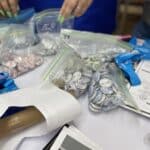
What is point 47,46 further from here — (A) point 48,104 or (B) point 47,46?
(A) point 48,104

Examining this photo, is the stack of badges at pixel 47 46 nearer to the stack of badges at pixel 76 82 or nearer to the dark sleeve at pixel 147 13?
the stack of badges at pixel 76 82

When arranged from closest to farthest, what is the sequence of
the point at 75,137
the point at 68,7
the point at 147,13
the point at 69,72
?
1. the point at 75,137
2. the point at 69,72
3. the point at 68,7
4. the point at 147,13

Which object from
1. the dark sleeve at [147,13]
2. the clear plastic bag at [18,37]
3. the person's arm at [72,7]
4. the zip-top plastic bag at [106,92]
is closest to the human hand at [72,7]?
the person's arm at [72,7]


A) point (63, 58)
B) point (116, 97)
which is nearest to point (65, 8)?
point (63, 58)

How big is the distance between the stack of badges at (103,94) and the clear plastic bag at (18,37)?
24 cm

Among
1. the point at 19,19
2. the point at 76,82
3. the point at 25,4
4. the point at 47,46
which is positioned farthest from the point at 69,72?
A: the point at 25,4

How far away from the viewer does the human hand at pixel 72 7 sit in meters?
0.80

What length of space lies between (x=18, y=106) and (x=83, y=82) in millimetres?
157

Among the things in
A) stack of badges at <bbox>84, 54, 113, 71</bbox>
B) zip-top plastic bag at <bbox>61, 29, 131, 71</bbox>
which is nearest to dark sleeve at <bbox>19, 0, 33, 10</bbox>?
zip-top plastic bag at <bbox>61, 29, 131, 71</bbox>

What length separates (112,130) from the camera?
0.63 metres

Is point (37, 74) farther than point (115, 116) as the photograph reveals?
Yes

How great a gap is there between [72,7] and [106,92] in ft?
0.95

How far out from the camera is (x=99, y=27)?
1.15 m

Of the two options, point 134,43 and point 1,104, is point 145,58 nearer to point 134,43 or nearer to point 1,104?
point 134,43
